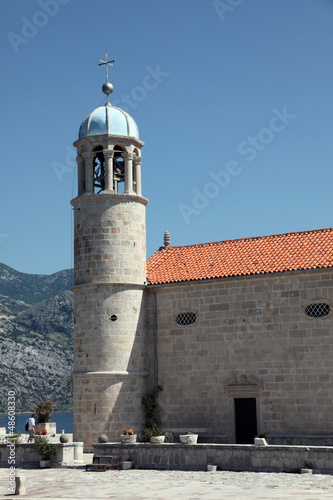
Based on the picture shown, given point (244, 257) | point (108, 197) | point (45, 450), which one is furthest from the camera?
point (108, 197)

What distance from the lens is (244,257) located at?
30.6m

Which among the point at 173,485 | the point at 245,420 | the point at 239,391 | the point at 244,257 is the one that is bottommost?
the point at 173,485

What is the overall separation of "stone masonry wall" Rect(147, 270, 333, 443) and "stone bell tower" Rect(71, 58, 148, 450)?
132cm

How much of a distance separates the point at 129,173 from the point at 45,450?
41.1ft

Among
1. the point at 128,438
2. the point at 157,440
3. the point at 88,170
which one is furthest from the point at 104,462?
the point at 88,170

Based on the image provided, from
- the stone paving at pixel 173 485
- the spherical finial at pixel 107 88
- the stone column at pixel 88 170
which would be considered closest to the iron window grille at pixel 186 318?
the stone column at pixel 88 170

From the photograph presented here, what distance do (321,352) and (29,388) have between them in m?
138

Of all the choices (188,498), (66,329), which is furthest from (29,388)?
(188,498)

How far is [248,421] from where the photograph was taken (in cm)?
2833

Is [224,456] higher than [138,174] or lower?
lower

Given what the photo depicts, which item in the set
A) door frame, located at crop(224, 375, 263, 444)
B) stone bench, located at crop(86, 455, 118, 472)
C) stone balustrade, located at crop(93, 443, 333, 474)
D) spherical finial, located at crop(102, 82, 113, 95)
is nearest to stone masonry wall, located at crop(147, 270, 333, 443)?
door frame, located at crop(224, 375, 263, 444)

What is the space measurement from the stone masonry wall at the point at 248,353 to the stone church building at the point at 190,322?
0.04m

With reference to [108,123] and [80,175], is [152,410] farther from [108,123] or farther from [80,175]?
[108,123]

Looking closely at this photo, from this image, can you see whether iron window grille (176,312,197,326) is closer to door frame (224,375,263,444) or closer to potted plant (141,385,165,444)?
potted plant (141,385,165,444)
